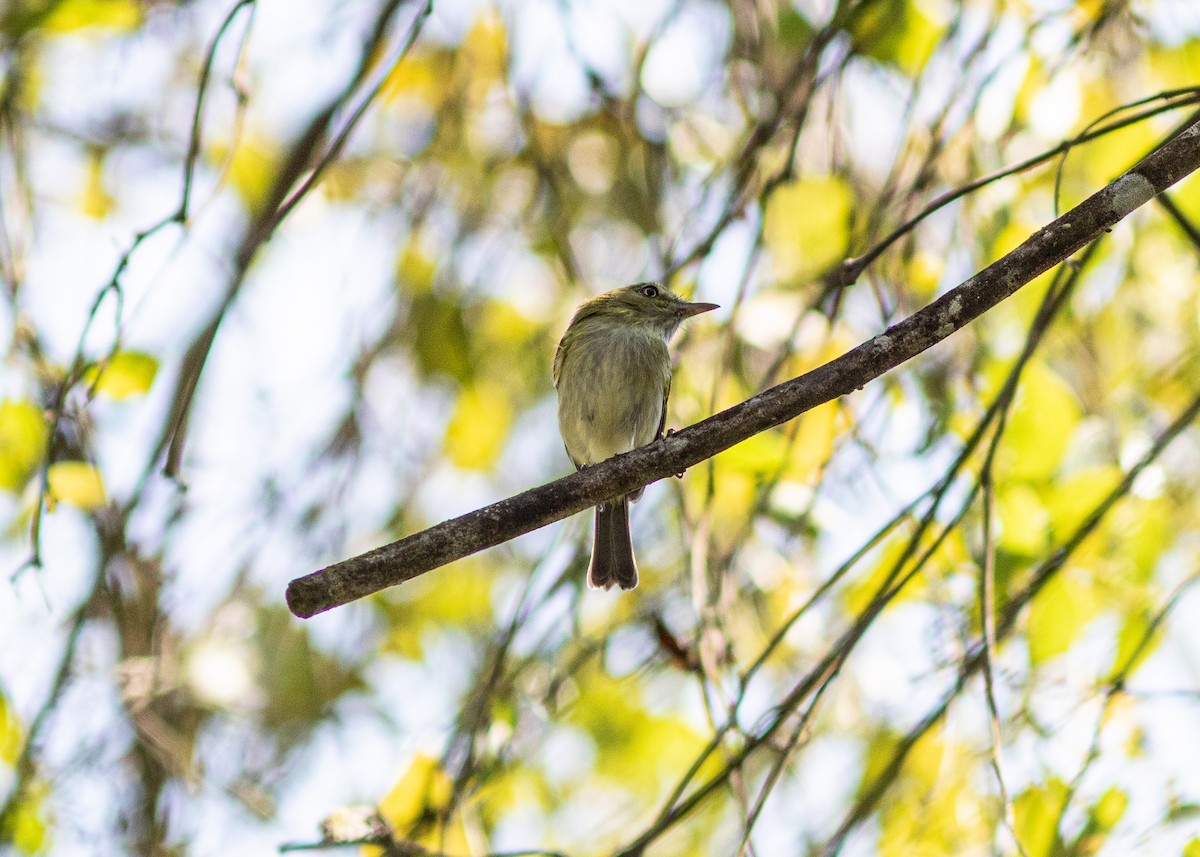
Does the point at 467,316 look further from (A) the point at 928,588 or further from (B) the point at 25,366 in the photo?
(A) the point at 928,588

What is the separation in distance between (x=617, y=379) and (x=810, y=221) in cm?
145

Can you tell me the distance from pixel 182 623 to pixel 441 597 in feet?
4.63

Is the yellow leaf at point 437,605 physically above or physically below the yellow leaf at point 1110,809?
above

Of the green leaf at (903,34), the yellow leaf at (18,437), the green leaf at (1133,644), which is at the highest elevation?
the green leaf at (903,34)

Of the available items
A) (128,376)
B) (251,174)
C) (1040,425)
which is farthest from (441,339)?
(1040,425)

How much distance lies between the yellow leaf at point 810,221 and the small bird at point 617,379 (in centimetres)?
102

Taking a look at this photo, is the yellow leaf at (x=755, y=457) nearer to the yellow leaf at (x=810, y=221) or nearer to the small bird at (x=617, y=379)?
the yellow leaf at (x=810, y=221)

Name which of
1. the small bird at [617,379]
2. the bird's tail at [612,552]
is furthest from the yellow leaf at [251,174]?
the bird's tail at [612,552]

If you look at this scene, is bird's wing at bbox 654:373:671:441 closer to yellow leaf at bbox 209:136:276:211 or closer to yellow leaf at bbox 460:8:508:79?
yellow leaf at bbox 460:8:508:79

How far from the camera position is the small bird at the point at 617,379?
490 centimetres

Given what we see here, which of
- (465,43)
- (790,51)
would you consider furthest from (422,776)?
(465,43)

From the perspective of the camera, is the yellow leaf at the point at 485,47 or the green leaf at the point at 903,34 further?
the yellow leaf at the point at 485,47

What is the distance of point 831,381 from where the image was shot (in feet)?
6.95

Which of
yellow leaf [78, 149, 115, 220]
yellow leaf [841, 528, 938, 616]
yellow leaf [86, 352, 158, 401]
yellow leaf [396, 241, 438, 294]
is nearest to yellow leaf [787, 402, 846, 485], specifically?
yellow leaf [841, 528, 938, 616]
